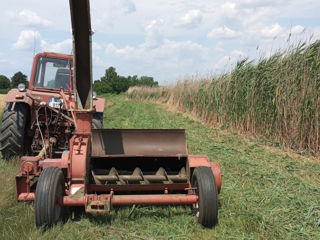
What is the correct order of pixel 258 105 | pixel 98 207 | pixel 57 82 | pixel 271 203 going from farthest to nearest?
1. pixel 258 105
2. pixel 57 82
3. pixel 271 203
4. pixel 98 207

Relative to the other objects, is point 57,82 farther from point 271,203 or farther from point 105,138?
point 271,203

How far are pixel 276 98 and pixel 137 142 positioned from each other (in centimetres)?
481

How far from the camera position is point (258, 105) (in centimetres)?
877

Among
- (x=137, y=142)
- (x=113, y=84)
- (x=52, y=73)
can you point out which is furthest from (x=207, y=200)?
(x=113, y=84)

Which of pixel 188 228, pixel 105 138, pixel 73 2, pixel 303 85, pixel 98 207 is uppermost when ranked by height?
pixel 73 2

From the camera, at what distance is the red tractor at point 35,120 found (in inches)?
210

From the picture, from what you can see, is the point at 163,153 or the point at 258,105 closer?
the point at 163,153

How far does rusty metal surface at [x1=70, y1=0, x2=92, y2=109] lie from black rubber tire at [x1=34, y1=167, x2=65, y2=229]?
86cm

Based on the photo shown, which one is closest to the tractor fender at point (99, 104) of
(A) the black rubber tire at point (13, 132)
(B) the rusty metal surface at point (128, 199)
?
(A) the black rubber tire at point (13, 132)

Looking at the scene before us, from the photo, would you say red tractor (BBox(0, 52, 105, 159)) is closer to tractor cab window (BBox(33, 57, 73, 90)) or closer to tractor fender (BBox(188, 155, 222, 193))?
tractor cab window (BBox(33, 57, 73, 90))

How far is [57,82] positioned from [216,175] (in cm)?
402

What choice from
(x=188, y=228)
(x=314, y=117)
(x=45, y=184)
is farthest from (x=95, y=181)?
(x=314, y=117)

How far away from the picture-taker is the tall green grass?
715cm

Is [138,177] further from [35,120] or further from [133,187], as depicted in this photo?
[35,120]
